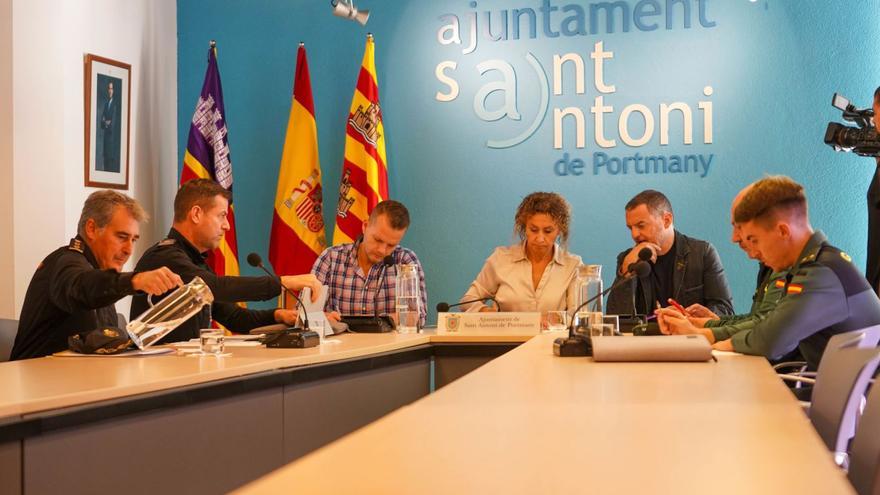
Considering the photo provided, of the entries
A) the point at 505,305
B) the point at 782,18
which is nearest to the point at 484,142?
the point at 505,305

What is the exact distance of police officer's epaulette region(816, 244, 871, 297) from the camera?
302 cm

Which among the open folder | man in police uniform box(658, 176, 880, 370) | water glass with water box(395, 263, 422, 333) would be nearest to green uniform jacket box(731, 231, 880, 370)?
man in police uniform box(658, 176, 880, 370)

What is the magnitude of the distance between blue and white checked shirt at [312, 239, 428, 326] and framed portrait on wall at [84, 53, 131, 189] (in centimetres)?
143

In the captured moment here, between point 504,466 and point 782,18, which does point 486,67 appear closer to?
point 782,18

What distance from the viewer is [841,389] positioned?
2074 millimetres

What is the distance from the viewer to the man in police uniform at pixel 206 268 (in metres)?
Result: 3.77

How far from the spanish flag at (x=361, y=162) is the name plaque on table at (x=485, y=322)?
63.0 inches

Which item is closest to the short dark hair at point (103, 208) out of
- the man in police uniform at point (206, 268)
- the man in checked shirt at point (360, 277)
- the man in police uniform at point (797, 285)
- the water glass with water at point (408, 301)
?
the man in police uniform at point (206, 268)

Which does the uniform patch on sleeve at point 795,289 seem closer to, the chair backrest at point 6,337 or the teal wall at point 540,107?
the teal wall at point 540,107

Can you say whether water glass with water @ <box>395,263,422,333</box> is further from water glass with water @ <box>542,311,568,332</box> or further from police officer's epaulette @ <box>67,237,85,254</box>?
police officer's epaulette @ <box>67,237,85,254</box>

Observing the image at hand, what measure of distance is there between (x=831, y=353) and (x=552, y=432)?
1.08 metres

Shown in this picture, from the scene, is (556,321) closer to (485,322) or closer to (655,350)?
(485,322)

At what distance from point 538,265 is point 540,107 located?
1392mm

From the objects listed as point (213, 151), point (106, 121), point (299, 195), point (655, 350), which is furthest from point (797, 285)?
point (106, 121)
